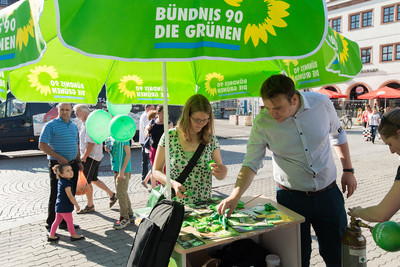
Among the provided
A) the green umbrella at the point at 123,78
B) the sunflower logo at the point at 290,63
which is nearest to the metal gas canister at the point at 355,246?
the sunflower logo at the point at 290,63

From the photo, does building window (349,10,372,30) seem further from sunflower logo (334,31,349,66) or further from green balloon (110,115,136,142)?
green balloon (110,115,136,142)

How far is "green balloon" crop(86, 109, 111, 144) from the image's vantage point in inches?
201

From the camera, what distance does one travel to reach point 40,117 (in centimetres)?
1248

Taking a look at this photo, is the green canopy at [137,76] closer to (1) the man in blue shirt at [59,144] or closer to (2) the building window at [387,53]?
(1) the man in blue shirt at [59,144]

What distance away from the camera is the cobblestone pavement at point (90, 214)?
4133 millimetres

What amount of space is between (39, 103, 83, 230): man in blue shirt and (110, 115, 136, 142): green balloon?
0.64 metres

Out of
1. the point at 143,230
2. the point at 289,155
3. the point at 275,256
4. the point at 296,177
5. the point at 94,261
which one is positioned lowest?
the point at 94,261

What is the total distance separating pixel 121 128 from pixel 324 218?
11.0 feet

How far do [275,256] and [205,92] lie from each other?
2.65 meters

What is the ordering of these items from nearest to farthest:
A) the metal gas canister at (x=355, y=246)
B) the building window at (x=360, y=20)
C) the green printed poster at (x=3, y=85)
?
the metal gas canister at (x=355, y=246)
the green printed poster at (x=3, y=85)
the building window at (x=360, y=20)

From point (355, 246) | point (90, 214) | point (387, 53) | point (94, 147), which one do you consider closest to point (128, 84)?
point (94, 147)

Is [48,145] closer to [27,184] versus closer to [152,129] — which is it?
[152,129]

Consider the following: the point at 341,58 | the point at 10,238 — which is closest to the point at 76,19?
the point at 341,58

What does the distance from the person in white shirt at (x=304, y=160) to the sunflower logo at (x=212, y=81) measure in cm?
192
